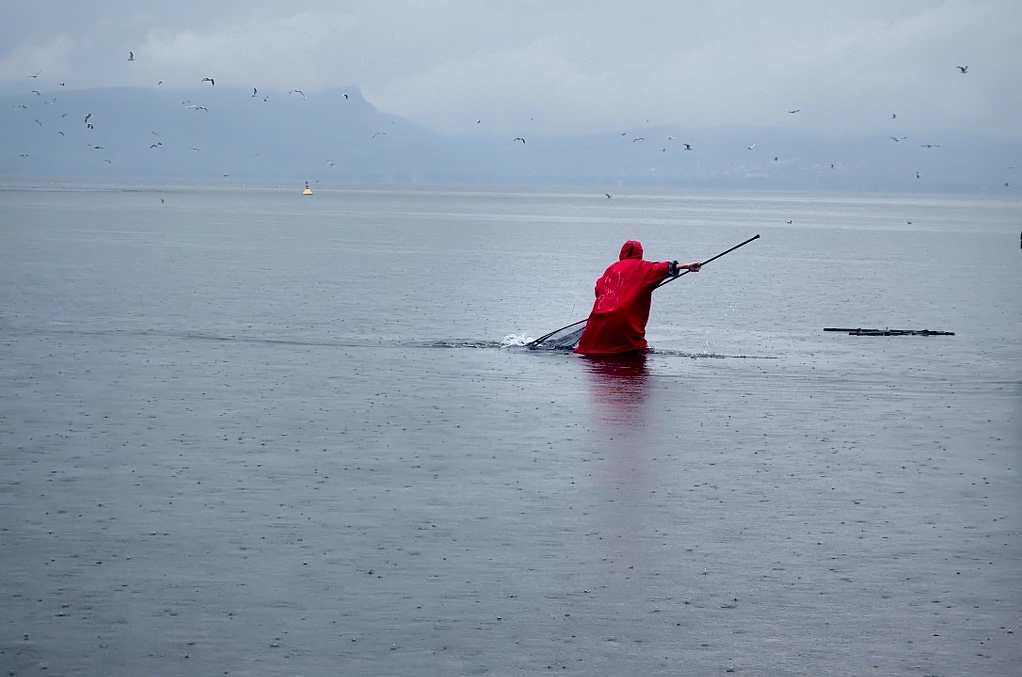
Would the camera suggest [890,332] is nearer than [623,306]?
No

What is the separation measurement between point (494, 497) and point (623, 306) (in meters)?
12.3

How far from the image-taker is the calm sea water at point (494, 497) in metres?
10.7

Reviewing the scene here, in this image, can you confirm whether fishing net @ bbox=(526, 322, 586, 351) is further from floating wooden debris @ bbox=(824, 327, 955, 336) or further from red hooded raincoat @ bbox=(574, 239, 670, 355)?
floating wooden debris @ bbox=(824, 327, 955, 336)

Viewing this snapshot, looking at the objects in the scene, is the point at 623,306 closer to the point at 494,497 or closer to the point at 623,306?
the point at 623,306

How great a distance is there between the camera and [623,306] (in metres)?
27.2

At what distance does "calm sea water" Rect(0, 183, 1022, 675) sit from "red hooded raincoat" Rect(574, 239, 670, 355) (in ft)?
3.73

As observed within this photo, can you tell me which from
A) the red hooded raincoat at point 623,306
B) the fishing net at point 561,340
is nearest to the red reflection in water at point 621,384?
the red hooded raincoat at point 623,306

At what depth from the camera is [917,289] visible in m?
51.8

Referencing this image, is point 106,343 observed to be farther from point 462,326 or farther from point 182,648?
point 182,648

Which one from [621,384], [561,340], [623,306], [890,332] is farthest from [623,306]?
[890,332]

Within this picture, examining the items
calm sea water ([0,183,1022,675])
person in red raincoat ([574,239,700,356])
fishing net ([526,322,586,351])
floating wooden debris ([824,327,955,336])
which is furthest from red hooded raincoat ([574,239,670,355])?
floating wooden debris ([824,327,955,336])

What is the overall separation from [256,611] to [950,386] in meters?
16.2

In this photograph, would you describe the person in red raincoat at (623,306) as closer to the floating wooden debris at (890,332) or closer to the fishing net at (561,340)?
the fishing net at (561,340)

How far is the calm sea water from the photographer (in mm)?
10719
